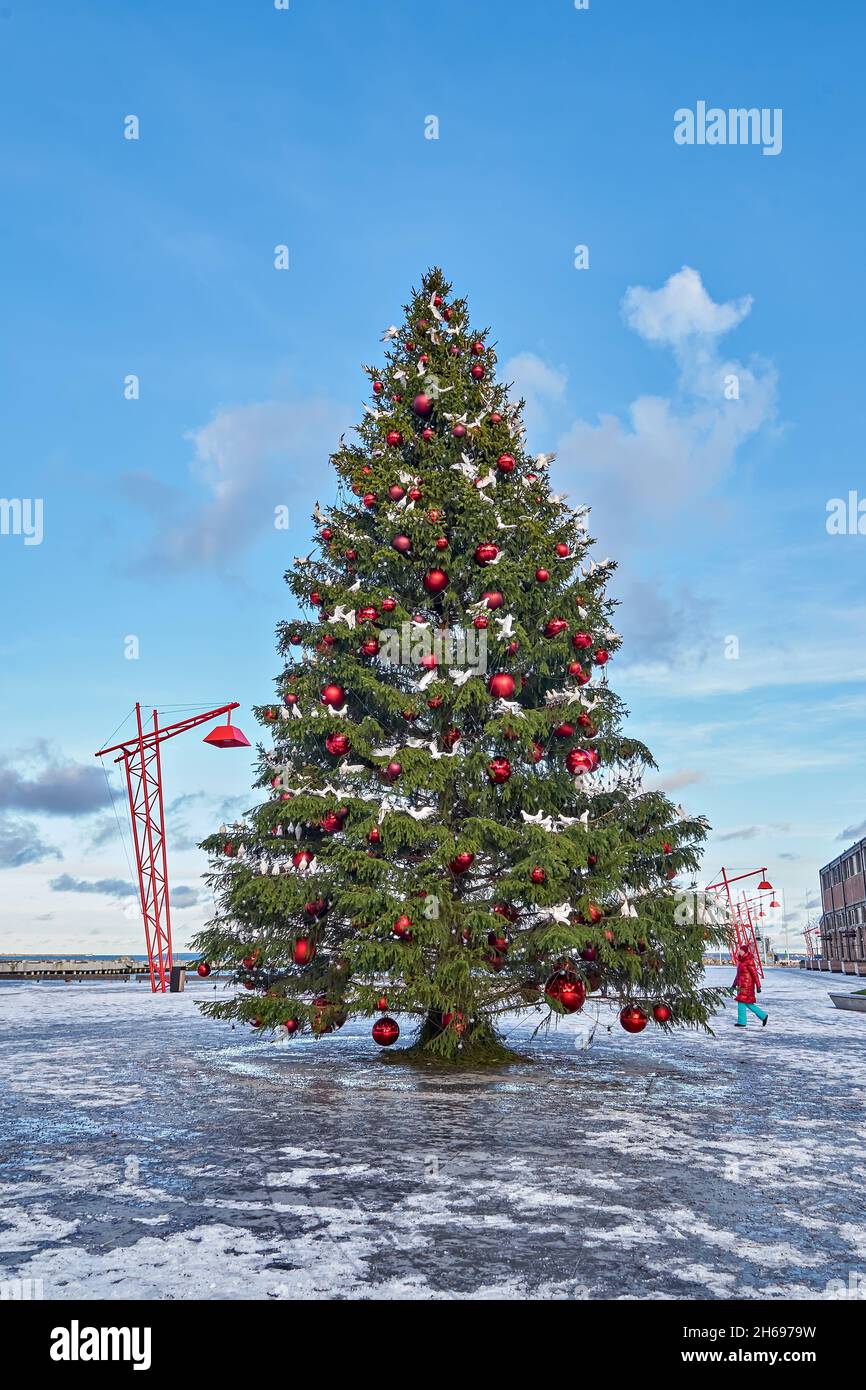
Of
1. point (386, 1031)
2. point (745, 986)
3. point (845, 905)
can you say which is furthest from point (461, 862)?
point (845, 905)

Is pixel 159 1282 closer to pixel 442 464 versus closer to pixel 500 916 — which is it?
pixel 500 916

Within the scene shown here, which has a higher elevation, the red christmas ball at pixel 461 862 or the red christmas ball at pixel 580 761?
the red christmas ball at pixel 580 761

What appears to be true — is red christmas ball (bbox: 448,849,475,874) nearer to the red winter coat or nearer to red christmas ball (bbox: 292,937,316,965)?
red christmas ball (bbox: 292,937,316,965)

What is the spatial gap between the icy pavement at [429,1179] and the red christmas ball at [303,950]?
1389mm

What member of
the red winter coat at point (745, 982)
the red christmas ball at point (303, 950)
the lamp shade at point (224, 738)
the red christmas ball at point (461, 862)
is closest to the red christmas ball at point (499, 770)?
the red christmas ball at point (461, 862)

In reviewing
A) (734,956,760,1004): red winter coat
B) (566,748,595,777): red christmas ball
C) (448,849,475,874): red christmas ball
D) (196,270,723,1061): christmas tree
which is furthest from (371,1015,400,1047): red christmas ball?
(734,956,760,1004): red winter coat

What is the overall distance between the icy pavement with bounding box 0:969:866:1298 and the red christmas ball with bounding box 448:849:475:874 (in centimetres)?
242

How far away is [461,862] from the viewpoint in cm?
1077

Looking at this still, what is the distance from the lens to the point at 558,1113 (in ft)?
28.6

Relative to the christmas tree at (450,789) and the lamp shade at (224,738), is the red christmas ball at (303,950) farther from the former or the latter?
the lamp shade at (224,738)

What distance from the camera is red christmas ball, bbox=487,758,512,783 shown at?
1098 cm

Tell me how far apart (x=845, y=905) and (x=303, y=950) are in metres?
73.8

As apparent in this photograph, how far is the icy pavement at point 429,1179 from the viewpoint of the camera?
14.5 ft
